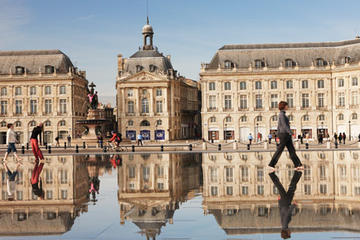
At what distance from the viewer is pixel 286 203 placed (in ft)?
38.4

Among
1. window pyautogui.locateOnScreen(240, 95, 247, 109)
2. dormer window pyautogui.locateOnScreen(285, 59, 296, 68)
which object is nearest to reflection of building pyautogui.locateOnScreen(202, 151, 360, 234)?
window pyautogui.locateOnScreen(240, 95, 247, 109)

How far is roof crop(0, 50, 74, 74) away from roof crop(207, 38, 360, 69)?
2524cm

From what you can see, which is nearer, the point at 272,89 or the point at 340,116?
the point at 340,116

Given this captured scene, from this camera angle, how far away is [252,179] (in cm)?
1702

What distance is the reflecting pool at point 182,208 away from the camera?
915 centimetres

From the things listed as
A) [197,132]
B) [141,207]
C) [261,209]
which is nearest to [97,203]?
[141,207]

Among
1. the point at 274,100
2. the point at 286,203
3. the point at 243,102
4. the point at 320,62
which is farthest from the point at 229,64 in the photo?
the point at 286,203

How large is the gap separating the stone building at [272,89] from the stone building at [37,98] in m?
22.8

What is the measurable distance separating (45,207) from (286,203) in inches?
215

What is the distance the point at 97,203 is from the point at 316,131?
75613 millimetres

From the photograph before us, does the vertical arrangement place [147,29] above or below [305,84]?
above

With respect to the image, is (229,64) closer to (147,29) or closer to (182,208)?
(147,29)

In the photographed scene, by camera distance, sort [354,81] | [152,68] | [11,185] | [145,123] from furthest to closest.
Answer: [152,68] → [145,123] → [354,81] → [11,185]

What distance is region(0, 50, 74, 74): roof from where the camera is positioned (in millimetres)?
88938
